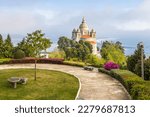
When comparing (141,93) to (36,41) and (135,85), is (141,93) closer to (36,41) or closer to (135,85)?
(135,85)

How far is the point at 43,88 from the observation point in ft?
76.1

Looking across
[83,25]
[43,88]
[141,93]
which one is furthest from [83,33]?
[141,93]

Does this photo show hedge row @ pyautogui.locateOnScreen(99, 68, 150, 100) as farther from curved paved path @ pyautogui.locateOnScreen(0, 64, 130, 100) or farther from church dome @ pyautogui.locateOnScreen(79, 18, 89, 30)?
church dome @ pyautogui.locateOnScreen(79, 18, 89, 30)

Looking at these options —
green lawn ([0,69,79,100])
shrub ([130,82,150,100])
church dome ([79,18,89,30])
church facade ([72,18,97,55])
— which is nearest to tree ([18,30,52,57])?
green lawn ([0,69,79,100])

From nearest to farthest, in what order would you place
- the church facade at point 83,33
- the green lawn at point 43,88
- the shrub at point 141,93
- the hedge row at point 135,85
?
the shrub at point 141,93 < the hedge row at point 135,85 < the green lawn at point 43,88 < the church facade at point 83,33

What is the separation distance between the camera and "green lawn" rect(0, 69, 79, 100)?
2078 centimetres

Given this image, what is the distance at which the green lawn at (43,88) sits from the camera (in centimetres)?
2078

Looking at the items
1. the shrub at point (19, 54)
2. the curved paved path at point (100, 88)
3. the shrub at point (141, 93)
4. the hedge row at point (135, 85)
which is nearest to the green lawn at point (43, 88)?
the curved paved path at point (100, 88)

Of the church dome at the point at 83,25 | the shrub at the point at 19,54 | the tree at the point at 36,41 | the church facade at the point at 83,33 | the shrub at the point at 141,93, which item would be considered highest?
the church dome at the point at 83,25

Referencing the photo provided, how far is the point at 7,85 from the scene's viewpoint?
24125mm

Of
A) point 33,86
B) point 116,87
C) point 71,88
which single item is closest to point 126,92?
point 116,87

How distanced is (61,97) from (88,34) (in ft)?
432

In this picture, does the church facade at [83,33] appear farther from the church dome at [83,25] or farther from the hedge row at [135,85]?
the hedge row at [135,85]

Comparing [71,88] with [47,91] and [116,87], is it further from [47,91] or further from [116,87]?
[116,87]
